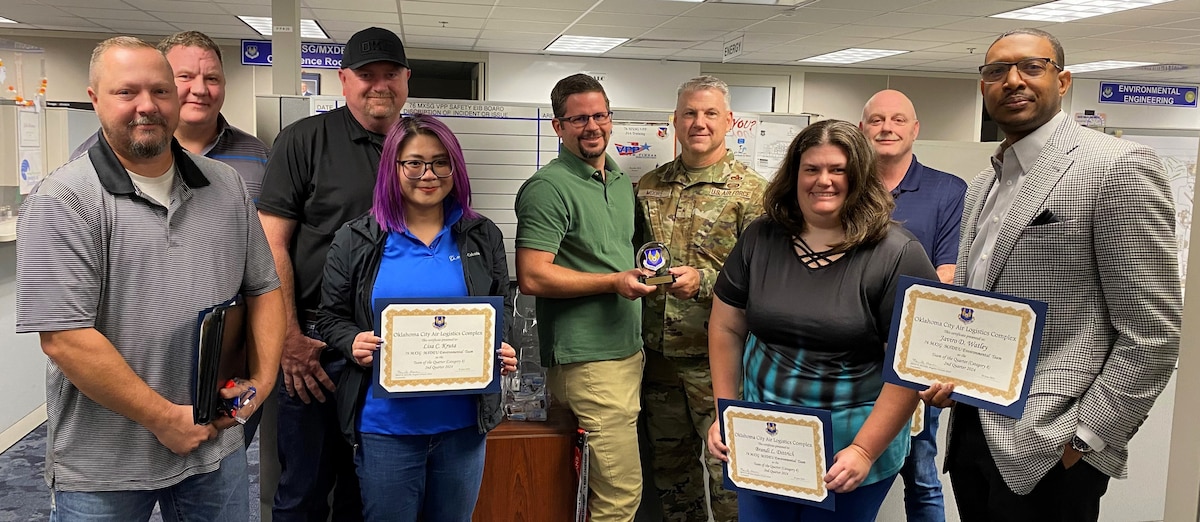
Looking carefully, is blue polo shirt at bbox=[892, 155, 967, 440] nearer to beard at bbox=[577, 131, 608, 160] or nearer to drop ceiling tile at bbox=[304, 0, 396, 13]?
beard at bbox=[577, 131, 608, 160]

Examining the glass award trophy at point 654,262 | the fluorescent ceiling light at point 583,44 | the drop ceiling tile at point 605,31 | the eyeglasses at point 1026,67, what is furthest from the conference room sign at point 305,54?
the eyeglasses at point 1026,67

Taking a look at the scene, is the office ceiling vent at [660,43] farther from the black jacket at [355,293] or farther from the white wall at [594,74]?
the black jacket at [355,293]

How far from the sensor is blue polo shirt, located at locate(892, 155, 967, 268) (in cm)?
249

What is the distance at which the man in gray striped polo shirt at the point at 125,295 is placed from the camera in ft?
4.77

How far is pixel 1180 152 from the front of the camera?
3.05m

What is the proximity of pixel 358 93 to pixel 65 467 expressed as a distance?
1.23 meters

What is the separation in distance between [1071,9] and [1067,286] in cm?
722

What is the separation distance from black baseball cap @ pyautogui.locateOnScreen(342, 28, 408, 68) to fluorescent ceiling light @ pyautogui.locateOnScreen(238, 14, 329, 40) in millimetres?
6901

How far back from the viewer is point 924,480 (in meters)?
2.47

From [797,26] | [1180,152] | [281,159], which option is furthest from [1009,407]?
[797,26]

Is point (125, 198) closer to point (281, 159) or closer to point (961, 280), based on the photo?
point (281, 159)

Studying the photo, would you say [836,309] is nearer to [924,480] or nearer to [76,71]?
[924,480]

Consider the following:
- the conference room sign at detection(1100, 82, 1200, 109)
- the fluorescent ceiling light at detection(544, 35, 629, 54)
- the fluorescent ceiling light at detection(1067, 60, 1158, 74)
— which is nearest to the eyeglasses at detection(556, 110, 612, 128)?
the fluorescent ceiling light at detection(544, 35, 629, 54)

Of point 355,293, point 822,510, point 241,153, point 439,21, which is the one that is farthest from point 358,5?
point 822,510
